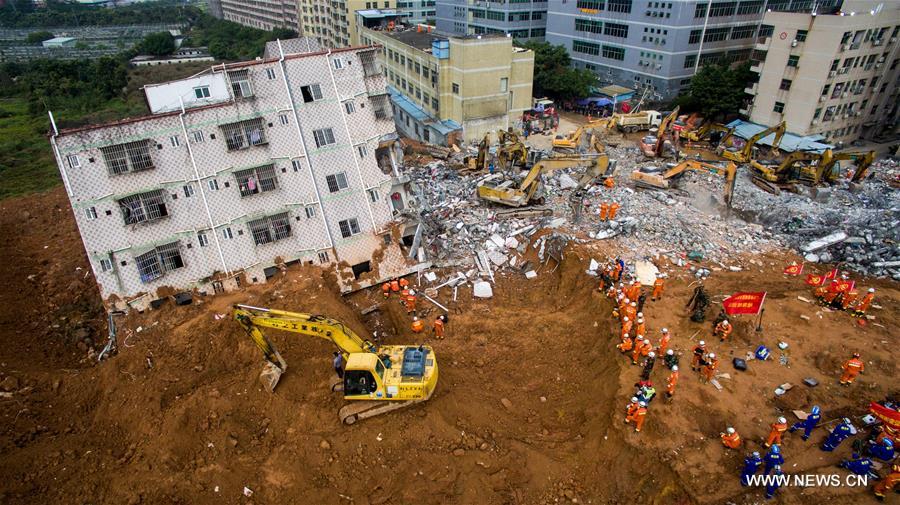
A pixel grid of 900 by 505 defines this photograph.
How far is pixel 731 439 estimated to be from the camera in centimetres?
1259

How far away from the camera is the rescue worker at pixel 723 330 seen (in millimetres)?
16250

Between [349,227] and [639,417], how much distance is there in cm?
1242

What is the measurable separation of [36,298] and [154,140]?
9.71m

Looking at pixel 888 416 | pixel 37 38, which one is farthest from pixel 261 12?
pixel 888 416

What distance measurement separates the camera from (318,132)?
18609mm

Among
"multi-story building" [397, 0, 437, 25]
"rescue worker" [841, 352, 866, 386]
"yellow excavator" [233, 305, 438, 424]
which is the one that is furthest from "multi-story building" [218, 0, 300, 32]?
"rescue worker" [841, 352, 866, 386]

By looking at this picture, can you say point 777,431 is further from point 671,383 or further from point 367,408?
point 367,408

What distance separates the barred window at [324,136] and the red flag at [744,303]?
1501 centimetres

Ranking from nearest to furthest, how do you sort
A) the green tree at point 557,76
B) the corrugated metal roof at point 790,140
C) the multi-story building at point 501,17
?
1. the corrugated metal roof at point 790,140
2. the green tree at point 557,76
3. the multi-story building at point 501,17

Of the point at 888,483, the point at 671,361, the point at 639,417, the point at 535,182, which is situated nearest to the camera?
the point at 888,483

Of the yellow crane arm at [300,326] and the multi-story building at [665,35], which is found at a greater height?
the multi-story building at [665,35]

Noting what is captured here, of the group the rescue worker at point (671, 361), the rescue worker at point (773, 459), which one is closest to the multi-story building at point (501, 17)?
the rescue worker at point (671, 361)

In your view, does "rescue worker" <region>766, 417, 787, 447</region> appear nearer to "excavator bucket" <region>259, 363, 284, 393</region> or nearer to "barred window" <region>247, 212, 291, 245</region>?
"excavator bucket" <region>259, 363, 284, 393</region>

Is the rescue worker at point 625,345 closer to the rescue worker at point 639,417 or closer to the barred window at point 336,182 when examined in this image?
the rescue worker at point 639,417
